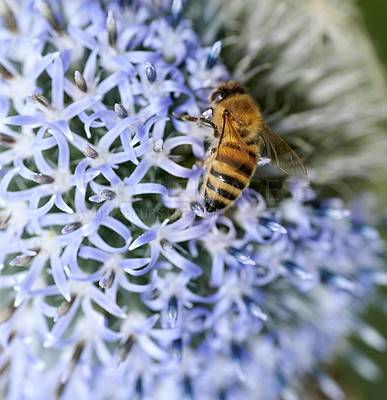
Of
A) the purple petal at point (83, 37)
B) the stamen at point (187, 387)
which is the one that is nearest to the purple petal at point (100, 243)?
the purple petal at point (83, 37)

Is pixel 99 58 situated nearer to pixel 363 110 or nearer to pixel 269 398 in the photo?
pixel 363 110

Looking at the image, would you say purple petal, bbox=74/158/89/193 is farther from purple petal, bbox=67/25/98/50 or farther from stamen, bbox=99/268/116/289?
purple petal, bbox=67/25/98/50

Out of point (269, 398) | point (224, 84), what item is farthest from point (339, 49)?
point (269, 398)

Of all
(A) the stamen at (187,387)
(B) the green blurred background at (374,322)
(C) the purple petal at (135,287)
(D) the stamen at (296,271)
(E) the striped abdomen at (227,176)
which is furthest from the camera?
(B) the green blurred background at (374,322)

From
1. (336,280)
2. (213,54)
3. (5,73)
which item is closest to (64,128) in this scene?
(5,73)

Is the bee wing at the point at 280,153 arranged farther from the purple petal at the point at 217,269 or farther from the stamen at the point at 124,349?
the stamen at the point at 124,349

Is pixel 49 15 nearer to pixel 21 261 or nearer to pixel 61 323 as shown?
pixel 21 261
